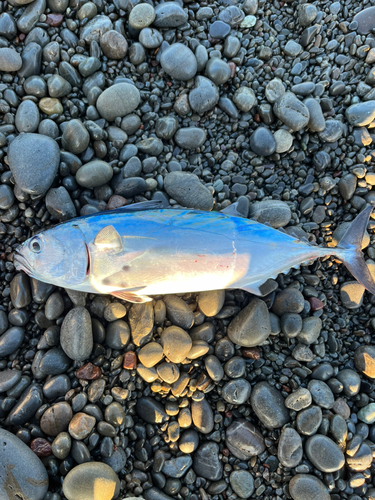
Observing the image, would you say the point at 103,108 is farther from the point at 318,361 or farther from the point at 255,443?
the point at 255,443

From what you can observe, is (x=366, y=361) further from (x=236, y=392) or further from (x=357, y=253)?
(x=236, y=392)

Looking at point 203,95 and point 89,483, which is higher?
point 203,95

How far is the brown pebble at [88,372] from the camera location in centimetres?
254

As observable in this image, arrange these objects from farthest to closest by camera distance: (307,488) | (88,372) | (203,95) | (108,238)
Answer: (203,95) → (88,372) → (307,488) → (108,238)

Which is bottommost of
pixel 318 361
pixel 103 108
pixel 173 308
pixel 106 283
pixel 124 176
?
pixel 318 361

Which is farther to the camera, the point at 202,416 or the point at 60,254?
the point at 202,416

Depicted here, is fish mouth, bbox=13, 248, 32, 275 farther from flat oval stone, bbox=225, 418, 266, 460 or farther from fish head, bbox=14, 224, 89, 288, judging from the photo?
flat oval stone, bbox=225, 418, 266, 460

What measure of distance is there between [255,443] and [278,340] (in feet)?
2.94

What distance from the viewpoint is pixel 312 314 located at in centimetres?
291

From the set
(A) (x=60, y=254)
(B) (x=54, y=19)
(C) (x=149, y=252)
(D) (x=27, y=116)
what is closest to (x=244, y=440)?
(C) (x=149, y=252)

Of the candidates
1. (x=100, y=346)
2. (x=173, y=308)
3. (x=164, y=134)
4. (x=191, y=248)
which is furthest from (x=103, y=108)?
(x=100, y=346)

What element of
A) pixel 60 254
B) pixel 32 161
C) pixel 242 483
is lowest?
pixel 242 483

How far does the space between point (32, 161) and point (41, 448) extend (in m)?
2.37

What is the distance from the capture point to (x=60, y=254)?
2.39 m
